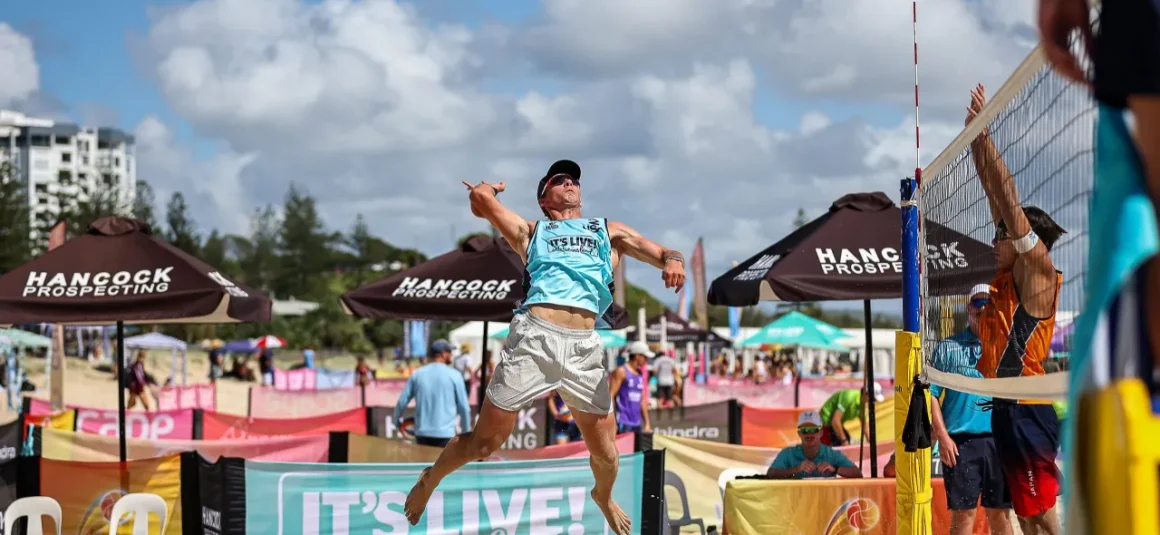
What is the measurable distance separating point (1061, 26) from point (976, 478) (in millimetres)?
4754

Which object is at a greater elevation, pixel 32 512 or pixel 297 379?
pixel 32 512

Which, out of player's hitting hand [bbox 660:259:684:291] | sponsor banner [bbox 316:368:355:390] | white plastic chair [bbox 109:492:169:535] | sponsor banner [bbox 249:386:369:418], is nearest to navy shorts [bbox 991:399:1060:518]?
player's hitting hand [bbox 660:259:684:291]

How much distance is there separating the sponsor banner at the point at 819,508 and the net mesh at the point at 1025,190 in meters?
1.60

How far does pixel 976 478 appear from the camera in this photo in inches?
269

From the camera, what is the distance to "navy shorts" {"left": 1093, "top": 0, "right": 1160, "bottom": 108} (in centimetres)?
229

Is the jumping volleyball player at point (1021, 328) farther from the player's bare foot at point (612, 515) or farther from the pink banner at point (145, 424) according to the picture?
the pink banner at point (145, 424)

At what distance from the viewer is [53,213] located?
236 ft

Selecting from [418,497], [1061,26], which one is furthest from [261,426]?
[1061,26]

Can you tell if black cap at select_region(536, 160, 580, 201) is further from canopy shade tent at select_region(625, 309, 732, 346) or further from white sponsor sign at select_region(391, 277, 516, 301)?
canopy shade tent at select_region(625, 309, 732, 346)

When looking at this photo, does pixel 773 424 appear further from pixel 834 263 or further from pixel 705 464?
pixel 834 263

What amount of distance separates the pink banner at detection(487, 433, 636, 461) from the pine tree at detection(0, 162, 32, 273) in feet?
168

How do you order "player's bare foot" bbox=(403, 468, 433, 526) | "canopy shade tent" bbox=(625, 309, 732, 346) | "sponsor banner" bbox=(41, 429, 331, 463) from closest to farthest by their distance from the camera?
"player's bare foot" bbox=(403, 468, 433, 526) < "sponsor banner" bbox=(41, 429, 331, 463) < "canopy shade tent" bbox=(625, 309, 732, 346)

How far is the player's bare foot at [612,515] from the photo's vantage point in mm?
6531

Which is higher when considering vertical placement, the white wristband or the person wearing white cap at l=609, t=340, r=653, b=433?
the white wristband
